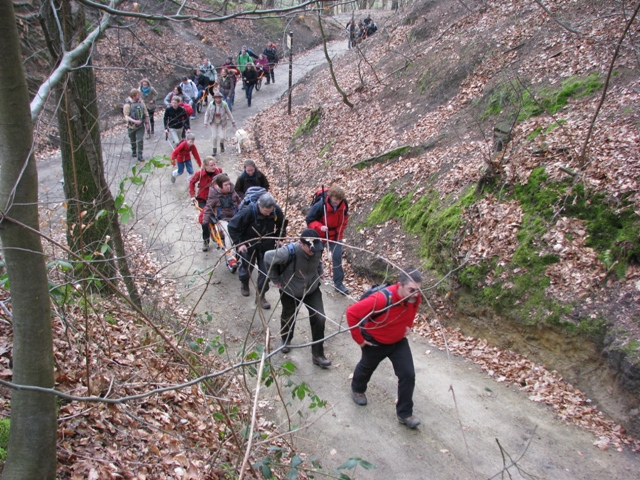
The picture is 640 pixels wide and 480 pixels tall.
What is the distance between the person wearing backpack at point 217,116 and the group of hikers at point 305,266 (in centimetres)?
221

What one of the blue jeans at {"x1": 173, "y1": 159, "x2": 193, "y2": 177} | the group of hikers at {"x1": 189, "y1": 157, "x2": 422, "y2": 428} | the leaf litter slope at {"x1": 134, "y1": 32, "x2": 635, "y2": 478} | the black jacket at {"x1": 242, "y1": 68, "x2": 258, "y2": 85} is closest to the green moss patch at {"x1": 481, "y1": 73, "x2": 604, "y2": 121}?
the group of hikers at {"x1": 189, "y1": 157, "x2": 422, "y2": 428}

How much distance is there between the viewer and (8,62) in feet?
7.79

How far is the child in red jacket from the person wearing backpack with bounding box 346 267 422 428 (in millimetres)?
8098

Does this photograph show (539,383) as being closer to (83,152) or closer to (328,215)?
(328,215)

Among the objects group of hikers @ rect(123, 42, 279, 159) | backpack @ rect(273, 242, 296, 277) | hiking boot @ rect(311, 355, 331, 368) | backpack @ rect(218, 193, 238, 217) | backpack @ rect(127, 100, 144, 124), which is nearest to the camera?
backpack @ rect(273, 242, 296, 277)

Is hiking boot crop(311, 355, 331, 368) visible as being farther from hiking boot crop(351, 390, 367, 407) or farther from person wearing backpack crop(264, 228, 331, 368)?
hiking boot crop(351, 390, 367, 407)

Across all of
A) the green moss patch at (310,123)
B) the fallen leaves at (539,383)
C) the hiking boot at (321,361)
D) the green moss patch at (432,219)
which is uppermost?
the green moss patch at (310,123)

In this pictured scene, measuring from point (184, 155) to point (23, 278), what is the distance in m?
10.8

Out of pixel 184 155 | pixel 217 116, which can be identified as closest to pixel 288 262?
pixel 184 155

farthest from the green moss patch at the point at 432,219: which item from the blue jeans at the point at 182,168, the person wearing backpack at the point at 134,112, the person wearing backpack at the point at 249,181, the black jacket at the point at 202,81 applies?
the black jacket at the point at 202,81

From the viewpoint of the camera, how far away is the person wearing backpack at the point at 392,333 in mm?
4867

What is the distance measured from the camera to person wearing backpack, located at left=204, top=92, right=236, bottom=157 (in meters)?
15.0

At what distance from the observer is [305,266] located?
20.2ft

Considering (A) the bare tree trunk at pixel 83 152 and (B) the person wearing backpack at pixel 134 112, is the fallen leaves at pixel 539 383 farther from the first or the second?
(B) the person wearing backpack at pixel 134 112
